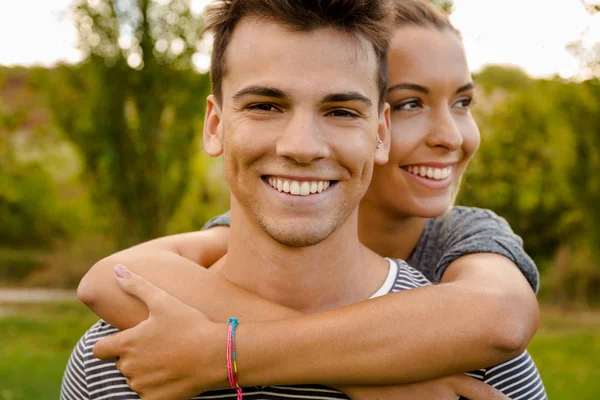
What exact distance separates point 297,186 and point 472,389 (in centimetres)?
82

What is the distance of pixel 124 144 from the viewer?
35.6ft

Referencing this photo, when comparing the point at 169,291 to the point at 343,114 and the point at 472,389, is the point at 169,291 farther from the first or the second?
the point at 472,389

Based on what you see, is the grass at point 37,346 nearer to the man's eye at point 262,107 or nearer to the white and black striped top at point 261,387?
the white and black striped top at point 261,387

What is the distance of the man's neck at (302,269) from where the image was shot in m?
2.31

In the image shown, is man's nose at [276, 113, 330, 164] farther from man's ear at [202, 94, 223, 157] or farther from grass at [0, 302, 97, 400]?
grass at [0, 302, 97, 400]

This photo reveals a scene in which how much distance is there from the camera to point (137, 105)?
35.3ft

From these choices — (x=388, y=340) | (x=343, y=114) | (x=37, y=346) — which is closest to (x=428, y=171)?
(x=343, y=114)

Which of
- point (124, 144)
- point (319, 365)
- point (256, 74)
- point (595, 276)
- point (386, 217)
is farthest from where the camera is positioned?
point (595, 276)

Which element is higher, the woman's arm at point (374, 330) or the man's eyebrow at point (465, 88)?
the man's eyebrow at point (465, 88)

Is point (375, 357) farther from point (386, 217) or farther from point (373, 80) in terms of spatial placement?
point (386, 217)

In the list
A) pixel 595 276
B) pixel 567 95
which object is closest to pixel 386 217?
pixel 567 95

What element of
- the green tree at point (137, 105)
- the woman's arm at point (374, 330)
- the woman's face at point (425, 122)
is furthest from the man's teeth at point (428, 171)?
the green tree at point (137, 105)

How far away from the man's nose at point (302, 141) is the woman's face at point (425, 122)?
83cm

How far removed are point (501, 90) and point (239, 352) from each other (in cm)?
1474
